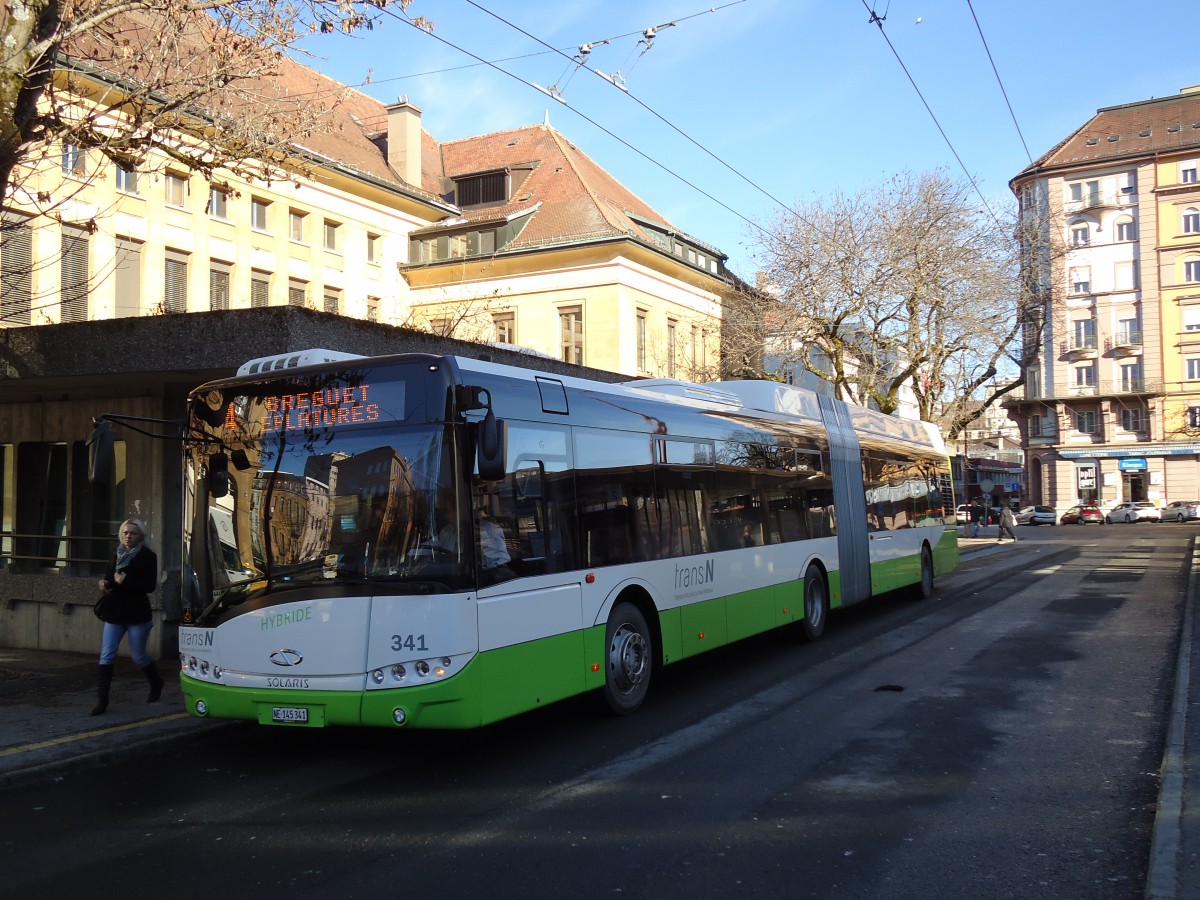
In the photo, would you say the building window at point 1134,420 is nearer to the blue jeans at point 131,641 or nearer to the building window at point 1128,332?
the building window at point 1128,332

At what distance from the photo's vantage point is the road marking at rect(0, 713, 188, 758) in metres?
7.78

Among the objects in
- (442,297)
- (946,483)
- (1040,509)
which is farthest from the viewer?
(1040,509)

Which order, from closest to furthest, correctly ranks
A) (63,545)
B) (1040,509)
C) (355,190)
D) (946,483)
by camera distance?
(63,545), (946,483), (355,190), (1040,509)

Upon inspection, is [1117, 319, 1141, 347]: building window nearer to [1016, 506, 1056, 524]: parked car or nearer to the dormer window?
[1016, 506, 1056, 524]: parked car

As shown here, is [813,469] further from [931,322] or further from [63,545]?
[931,322]

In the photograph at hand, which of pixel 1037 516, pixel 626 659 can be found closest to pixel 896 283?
pixel 626 659

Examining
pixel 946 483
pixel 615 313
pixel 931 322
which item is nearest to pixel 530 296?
pixel 615 313

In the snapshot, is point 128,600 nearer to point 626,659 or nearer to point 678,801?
point 626,659

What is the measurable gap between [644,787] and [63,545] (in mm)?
10006

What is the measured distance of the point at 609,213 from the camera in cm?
5059

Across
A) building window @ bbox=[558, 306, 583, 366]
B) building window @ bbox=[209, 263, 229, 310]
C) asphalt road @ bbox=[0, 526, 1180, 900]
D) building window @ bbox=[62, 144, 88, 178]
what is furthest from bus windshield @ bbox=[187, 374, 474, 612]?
building window @ bbox=[558, 306, 583, 366]

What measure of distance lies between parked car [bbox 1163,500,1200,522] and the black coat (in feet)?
210

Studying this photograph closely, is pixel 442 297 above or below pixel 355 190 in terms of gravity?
below

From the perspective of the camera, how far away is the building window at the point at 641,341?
2004 inches
